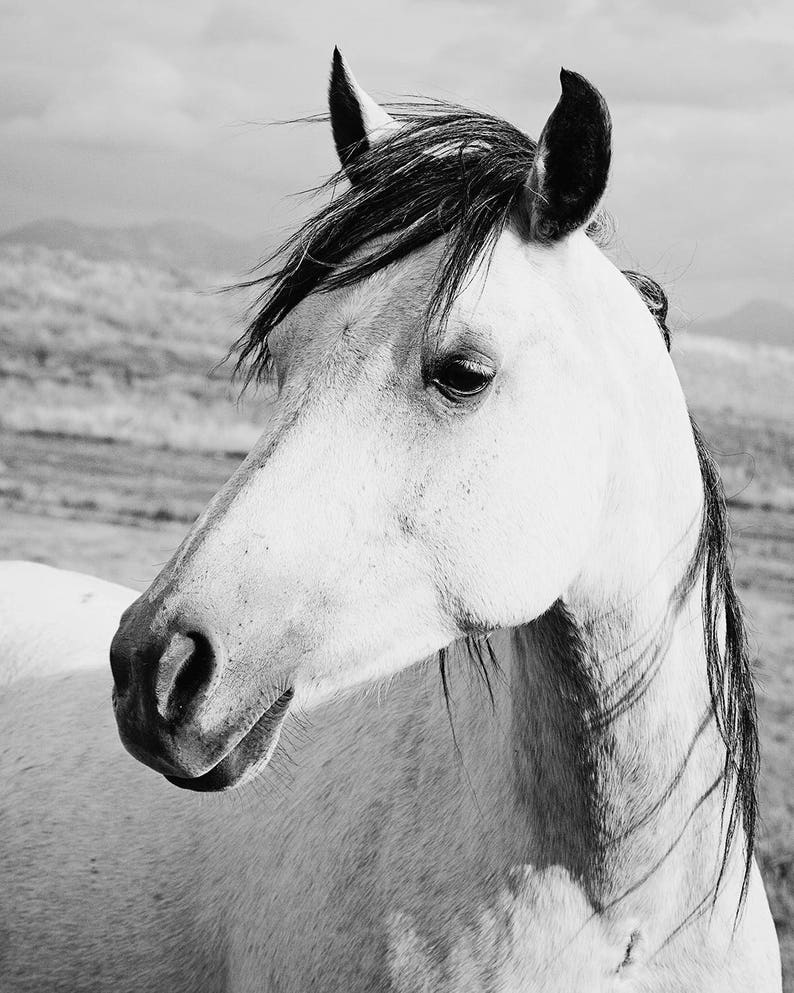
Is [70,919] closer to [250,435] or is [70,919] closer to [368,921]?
[368,921]

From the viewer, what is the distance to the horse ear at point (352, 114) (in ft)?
6.86

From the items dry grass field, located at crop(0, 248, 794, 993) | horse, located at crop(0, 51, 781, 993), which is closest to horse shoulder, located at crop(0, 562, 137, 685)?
dry grass field, located at crop(0, 248, 794, 993)

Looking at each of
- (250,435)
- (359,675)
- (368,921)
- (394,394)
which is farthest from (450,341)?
(250,435)

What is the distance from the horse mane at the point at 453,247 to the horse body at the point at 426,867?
10 centimetres

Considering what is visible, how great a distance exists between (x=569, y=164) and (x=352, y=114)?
659mm

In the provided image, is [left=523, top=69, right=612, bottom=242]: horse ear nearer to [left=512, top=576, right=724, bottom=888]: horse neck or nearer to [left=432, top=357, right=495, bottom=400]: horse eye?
[left=432, top=357, right=495, bottom=400]: horse eye

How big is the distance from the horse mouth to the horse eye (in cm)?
55

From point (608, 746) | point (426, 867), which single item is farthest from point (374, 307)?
point (426, 867)

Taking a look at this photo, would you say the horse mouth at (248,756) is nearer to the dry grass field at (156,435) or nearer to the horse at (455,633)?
the horse at (455,633)

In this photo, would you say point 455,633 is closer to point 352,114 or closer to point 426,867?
point 426,867

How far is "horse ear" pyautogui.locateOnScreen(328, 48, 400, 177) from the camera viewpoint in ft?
6.86

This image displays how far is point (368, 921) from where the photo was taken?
1905 mm

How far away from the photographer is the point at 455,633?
5.41ft

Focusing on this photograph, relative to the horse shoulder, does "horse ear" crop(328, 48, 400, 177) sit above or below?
above
